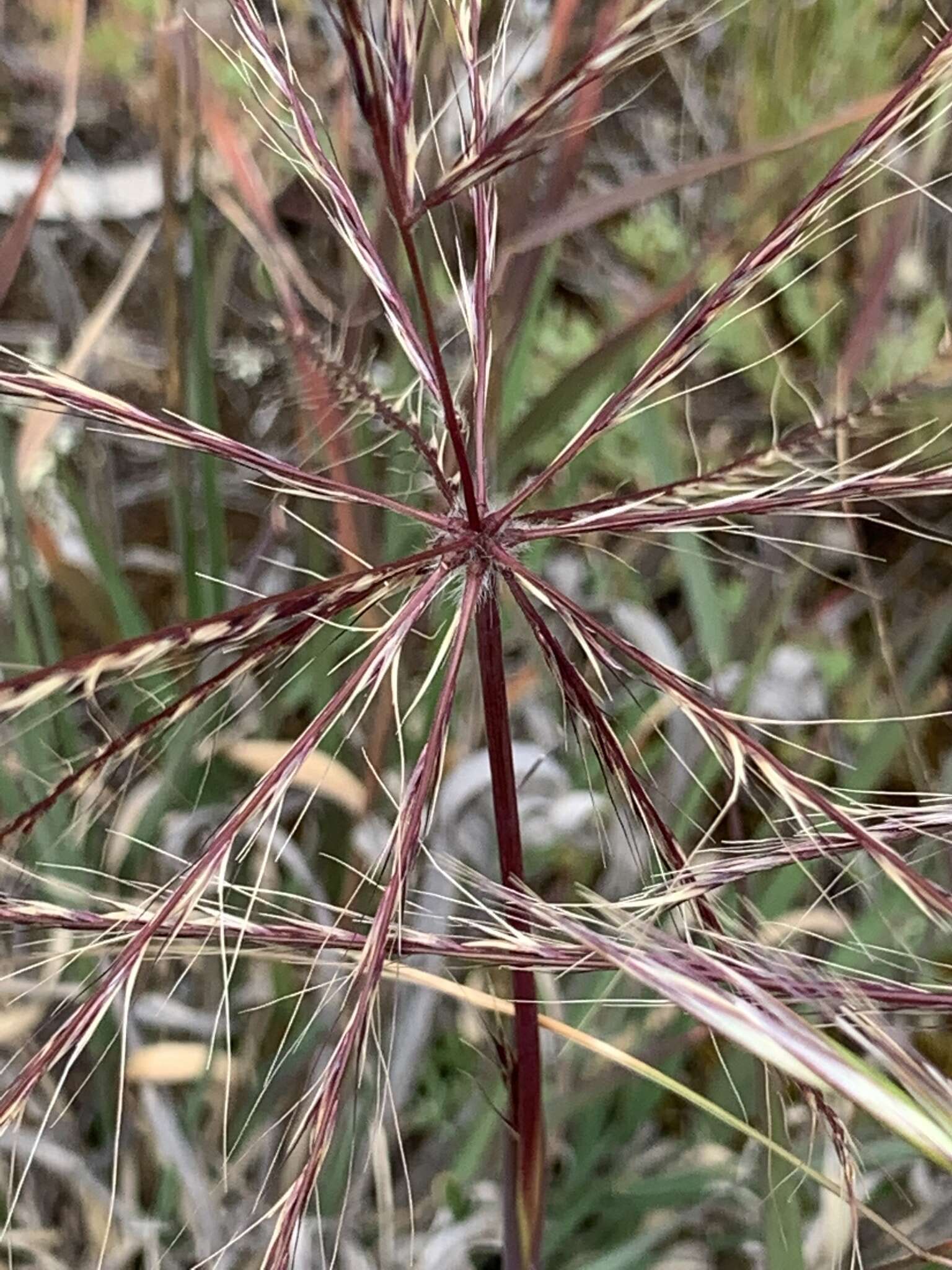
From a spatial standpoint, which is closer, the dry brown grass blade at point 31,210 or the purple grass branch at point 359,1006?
the purple grass branch at point 359,1006

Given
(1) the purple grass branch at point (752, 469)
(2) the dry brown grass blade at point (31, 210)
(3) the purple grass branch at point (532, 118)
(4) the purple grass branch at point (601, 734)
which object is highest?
(2) the dry brown grass blade at point (31, 210)

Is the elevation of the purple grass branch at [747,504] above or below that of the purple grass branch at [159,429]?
below

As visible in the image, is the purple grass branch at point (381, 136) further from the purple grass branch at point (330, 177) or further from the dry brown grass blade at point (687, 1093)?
the dry brown grass blade at point (687, 1093)

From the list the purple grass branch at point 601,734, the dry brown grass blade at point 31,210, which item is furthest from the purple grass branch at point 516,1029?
the dry brown grass blade at point 31,210

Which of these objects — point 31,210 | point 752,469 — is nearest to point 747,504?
point 752,469

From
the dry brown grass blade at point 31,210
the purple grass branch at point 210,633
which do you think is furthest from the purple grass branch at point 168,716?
the dry brown grass blade at point 31,210

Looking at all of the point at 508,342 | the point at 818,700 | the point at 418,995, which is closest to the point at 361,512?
the point at 508,342
